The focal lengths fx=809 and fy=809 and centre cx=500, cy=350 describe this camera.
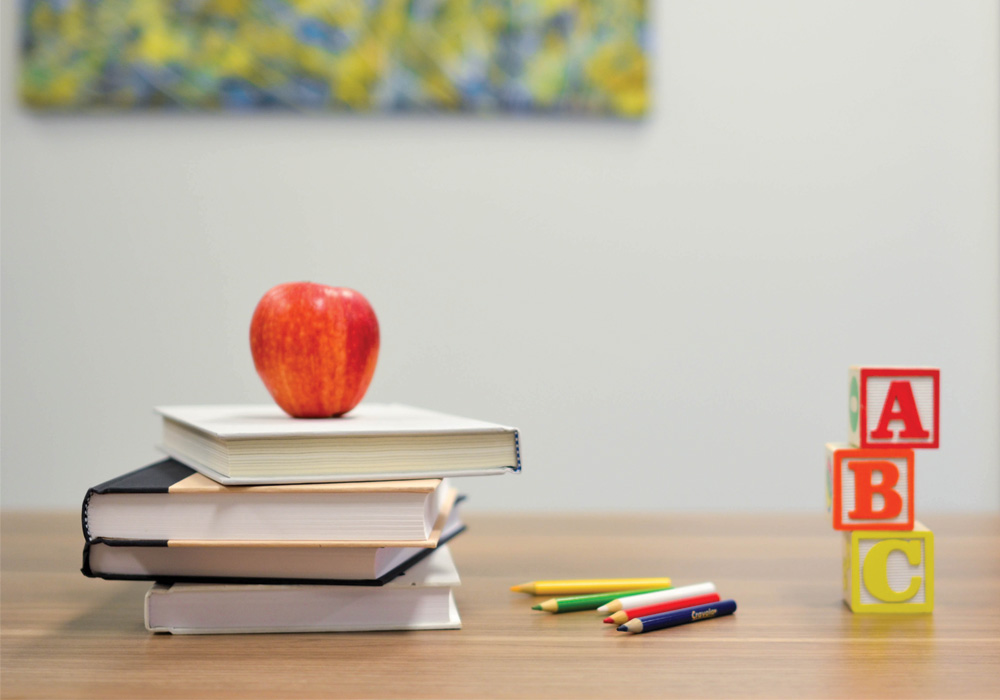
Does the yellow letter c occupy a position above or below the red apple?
below

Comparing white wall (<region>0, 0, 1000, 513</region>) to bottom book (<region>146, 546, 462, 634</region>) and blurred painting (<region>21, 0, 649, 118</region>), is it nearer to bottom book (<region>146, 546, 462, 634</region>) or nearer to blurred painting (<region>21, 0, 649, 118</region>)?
blurred painting (<region>21, 0, 649, 118</region>)

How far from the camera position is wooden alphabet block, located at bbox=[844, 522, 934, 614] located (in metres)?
0.57

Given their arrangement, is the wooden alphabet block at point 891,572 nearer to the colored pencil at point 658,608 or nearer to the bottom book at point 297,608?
the colored pencil at point 658,608

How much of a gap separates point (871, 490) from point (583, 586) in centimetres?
22

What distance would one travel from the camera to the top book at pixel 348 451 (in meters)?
0.52

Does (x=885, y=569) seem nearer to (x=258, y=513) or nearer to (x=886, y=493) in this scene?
(x=886, y=493)

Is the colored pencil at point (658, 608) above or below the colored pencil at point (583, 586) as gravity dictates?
above

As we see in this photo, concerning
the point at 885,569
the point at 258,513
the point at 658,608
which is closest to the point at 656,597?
the point at 658,608

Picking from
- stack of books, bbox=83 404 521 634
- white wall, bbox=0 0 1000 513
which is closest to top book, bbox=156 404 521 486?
stack of books, bbox=83 404 521 634

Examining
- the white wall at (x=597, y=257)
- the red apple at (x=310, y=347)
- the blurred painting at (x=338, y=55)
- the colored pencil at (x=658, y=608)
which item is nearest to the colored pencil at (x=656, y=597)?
the colored pencil at (x=658, y=608)

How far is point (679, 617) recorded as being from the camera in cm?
53

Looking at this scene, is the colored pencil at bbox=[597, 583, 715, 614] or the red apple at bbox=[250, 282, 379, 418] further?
the red apple at bbox=[250, 282, 379, 418]

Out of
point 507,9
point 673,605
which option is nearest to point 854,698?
point 673,605

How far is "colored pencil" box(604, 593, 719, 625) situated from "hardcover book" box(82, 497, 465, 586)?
0.15 meters
